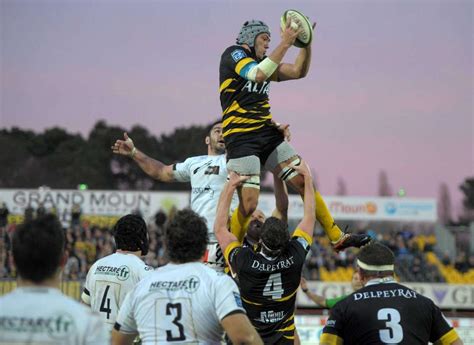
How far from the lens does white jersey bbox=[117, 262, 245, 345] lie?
5.23 m

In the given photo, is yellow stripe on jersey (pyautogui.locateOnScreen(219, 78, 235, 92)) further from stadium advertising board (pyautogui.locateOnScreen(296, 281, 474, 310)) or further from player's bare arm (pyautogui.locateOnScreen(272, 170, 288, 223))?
stadium advertising board (pyautogui.locateOnScreen(296, 281, 474, 310))

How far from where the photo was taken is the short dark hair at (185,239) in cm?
541

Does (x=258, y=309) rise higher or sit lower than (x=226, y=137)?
lower

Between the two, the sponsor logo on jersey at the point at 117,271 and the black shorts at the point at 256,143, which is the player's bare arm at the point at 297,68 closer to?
the black shorts at the point at 256,143

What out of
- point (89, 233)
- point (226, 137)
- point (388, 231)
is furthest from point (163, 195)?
point (226, 137)

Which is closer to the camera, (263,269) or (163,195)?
(263,269)

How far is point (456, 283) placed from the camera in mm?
30125

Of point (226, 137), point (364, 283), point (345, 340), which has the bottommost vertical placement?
point (345, 340)

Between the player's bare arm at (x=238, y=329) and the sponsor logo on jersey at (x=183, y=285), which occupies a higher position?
the sponsor logo on jersey at (x=183, y=285)

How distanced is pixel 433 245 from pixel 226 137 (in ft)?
94.9

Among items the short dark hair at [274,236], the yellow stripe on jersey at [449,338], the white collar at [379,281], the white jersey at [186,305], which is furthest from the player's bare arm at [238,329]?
the short dark hair at [274,236]

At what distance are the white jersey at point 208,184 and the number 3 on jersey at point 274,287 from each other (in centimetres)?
181

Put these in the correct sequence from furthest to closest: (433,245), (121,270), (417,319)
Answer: (433,245) → (121,270) → (417,319)

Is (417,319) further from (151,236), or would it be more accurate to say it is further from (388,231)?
(388,231)
